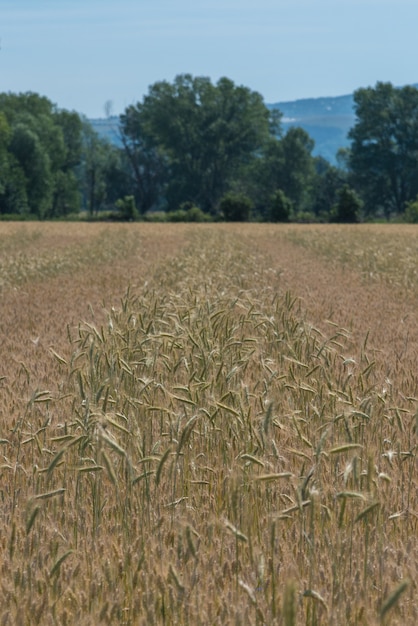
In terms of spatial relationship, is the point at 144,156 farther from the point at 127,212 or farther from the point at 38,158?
the point at 127,212

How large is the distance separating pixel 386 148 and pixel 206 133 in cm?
1712

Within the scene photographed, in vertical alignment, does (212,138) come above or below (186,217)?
above

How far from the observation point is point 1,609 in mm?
2598

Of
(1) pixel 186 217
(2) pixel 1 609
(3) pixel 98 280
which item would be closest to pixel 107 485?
(2) pixel 1 609

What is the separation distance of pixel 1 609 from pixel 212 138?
295ft

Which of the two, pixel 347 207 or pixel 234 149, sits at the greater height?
pixel 234 149

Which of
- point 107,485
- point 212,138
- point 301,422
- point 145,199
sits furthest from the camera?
point 145,199

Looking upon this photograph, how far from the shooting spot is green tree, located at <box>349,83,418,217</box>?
88.5 meters

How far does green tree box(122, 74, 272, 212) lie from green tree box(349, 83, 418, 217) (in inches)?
375

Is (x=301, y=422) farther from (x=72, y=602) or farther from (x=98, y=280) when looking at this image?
(x=98, y=280)

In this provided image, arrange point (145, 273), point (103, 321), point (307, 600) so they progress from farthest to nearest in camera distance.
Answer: point (145, 273)
point (103, 321)
point (307, 600)

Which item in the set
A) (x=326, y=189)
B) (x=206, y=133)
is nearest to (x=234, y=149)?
(x=206, y=133)

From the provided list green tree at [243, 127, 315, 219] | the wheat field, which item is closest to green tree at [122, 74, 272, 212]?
green tree at [243, 127, 315, 219]

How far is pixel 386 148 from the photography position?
8988 cm
